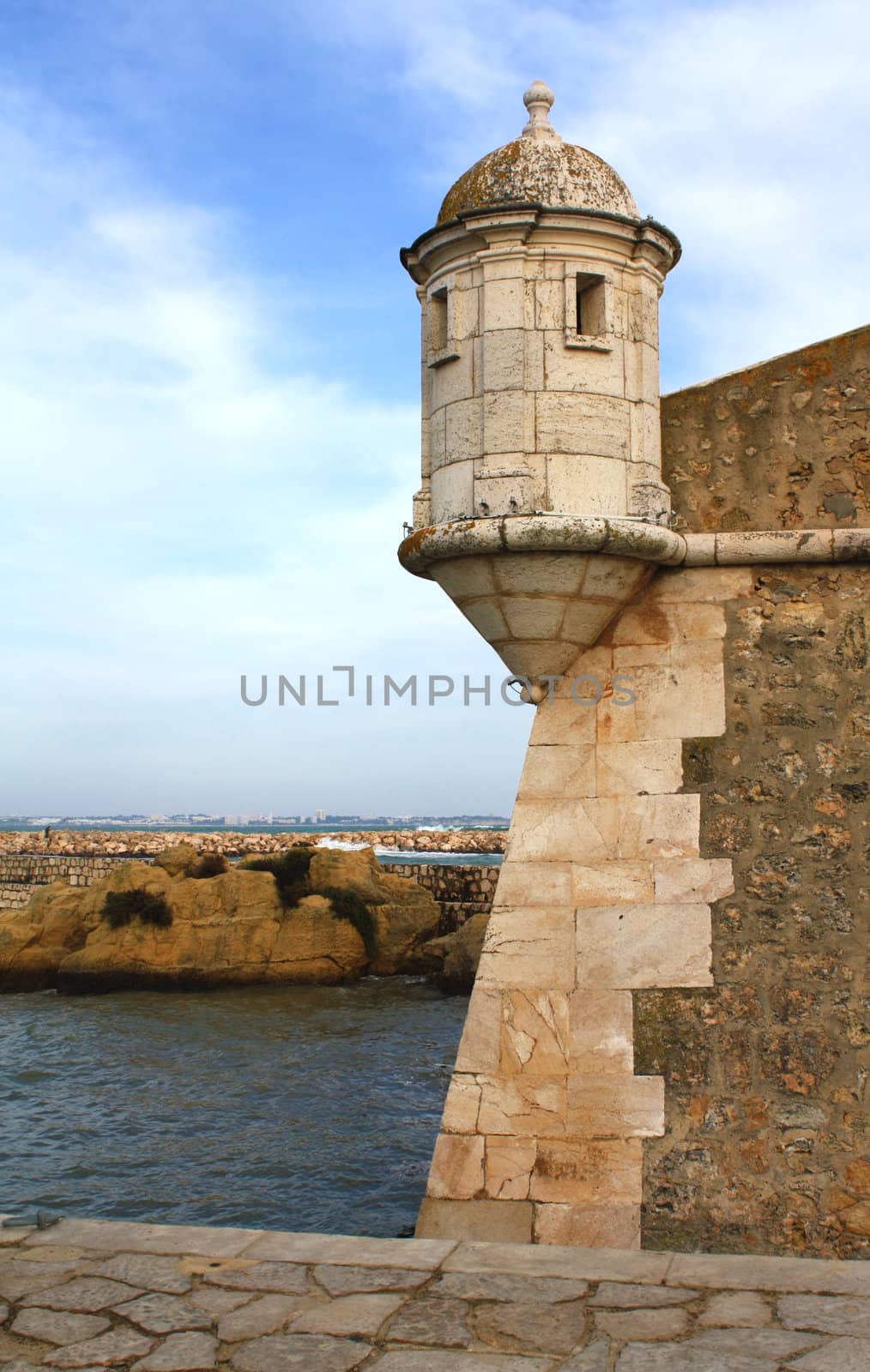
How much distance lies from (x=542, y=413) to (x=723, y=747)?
5.34 ft

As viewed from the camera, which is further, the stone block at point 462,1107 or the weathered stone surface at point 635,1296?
the stone block at point 462,1107

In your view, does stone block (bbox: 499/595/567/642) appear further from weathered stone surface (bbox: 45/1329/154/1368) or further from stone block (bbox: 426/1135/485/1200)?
weathered stone surface (bbox: 45/1329/154/1368)

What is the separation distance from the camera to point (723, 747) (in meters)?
5.34

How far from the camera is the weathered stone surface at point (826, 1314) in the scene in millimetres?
3779

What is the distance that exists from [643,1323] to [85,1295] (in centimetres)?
185

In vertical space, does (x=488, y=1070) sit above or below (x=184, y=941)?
above

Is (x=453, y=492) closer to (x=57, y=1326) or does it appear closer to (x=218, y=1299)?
(x=218, y=1299)

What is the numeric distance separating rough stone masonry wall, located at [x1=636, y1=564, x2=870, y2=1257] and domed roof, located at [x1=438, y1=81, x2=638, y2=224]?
1745 millimetres

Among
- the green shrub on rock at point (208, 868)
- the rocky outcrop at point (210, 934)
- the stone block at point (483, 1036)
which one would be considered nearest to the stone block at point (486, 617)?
the stone block at point (483, 1036)

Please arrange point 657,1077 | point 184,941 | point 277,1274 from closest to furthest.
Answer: point 277,1274 → point 657,1077 → point 184,941

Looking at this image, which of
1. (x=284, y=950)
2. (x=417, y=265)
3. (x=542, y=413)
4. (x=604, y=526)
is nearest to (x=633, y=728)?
(x=604, y=526)

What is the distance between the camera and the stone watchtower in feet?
17.1

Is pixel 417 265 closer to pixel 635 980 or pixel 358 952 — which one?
pixel 635 980

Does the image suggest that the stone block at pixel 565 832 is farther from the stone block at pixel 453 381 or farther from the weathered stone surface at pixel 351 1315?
the weathered stone surface at pixel 351 1315
